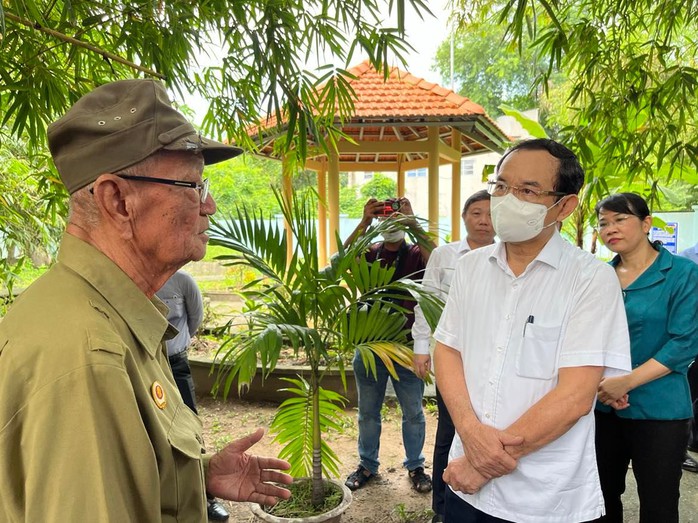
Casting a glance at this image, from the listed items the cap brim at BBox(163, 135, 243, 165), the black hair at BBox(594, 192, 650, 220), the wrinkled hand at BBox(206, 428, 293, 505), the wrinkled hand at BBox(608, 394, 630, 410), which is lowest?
the wrinkled hand at BBox(608, 394, 630, 410)

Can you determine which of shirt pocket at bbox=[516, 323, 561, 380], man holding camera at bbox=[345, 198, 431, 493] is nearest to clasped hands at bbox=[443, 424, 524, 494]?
shirt pocket at bbox=[516, 323, 561, 380]

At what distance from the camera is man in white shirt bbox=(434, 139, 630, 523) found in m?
1.49

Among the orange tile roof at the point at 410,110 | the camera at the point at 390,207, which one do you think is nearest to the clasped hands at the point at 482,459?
the camera at the point at 390,207

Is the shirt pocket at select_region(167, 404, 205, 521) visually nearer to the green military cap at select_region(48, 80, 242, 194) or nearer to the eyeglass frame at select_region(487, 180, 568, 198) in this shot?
the green military cap at select_region(48, 80, 242, 194)

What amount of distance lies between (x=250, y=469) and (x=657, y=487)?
1647 mm

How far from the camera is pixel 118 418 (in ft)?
2.62

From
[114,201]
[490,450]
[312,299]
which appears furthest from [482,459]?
[114,201]

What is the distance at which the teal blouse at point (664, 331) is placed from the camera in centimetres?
207

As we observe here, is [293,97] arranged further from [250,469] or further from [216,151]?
[250,469]

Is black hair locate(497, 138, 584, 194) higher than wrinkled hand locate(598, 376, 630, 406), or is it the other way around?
black hair locate(497, 138, 584, 194)

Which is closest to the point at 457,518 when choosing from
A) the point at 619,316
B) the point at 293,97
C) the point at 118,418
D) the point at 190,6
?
the point at 619,316

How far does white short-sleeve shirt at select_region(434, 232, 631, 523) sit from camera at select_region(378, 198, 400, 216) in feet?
4.58

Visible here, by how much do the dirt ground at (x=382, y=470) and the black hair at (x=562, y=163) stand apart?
1.61m

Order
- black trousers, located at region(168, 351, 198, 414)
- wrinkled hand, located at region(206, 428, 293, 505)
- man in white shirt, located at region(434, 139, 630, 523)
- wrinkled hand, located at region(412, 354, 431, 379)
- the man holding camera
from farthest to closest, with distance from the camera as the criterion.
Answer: the man holding camera, black trousers, located at region(168, 351, 198, 414), wrinkled hand, located at region(412, 354, 431, 379), man in white shirt, located at region(434, 139, 630, 523), wrinkled hand, located at region(206, 428, 293, 505)
